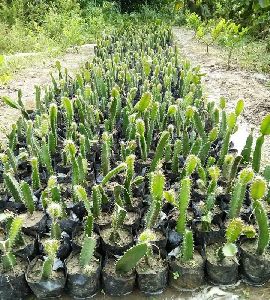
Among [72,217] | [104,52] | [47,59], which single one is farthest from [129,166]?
[47,59]

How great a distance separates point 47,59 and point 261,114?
13.0ft

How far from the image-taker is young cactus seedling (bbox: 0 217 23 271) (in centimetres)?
202

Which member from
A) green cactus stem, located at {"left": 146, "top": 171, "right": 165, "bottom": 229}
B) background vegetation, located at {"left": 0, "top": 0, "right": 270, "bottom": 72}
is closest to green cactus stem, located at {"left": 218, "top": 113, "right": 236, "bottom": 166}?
green cactus stem, located at {"left": 146, "top": 171, "right": 165, "bottom": 229}

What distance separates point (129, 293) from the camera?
7.13 feet

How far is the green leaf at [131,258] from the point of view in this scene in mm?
1931

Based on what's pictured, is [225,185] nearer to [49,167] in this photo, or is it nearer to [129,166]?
[129,166]

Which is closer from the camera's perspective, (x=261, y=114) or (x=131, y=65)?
(x=261, y=114)

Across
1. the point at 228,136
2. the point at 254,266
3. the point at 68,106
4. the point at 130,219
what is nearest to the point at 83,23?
the point at 68,106

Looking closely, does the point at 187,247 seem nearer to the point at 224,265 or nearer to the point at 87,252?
the point at 224,265

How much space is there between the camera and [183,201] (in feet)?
7.14

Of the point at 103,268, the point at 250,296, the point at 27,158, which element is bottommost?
the point at 250,296

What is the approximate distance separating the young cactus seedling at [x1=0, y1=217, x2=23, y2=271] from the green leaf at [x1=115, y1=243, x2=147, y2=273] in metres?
0.51

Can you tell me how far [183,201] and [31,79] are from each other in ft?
14.1

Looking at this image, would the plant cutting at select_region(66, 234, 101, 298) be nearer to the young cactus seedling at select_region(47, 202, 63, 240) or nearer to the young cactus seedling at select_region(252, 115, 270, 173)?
the young cactus seedling at select_region(47, 202, 63, 240)
